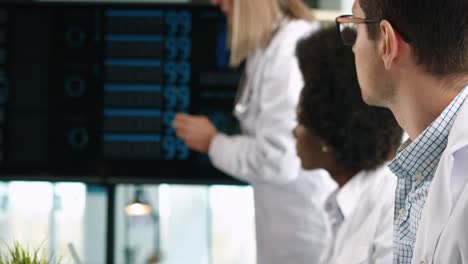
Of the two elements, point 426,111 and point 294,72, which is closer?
point 426,111

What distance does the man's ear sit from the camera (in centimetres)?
131

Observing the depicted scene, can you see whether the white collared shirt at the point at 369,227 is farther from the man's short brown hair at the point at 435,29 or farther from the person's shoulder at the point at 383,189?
the man's short brown hair at the point at 435,29

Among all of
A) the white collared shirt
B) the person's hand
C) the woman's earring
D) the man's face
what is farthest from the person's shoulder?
the person's hand

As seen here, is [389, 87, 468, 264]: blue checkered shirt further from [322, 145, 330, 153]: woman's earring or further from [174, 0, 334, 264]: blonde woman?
[174, 0, 334, 264]: blonde woman

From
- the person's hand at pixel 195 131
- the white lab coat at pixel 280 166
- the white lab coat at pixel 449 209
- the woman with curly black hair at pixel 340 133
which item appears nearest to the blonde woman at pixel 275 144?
the white lab coat at pixel 280 166

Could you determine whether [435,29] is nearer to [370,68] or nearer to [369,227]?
[370,68]

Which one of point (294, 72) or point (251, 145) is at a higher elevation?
point (294, 72)

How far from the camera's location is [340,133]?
212cm

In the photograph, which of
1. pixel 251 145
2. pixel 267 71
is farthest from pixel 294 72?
pixel 251 145

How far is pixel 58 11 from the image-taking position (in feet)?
11.1

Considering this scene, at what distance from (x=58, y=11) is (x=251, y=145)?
105 centimetres

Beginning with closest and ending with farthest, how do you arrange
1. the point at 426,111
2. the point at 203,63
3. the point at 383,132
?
the point at 426,111 → the point at 383,132 → the point at 203,63

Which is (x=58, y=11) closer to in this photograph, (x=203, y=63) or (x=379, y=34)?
(x=203, y=63)

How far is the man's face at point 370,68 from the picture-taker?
139 cm
